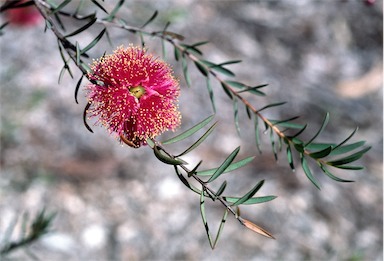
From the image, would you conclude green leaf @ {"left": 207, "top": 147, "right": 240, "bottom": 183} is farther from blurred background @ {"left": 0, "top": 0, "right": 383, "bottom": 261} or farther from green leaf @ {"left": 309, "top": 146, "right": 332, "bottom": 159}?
blurred background @ {"left": 0, "top": 0, "right": 383, "bottom": 261}

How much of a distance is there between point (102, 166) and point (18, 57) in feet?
2.72

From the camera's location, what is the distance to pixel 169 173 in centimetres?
281

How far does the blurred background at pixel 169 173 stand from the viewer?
2607 mm

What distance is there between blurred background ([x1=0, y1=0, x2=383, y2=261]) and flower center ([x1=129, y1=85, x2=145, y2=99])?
1541 millimetres

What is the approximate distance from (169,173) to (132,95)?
6.70ft

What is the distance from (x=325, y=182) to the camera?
3.00 m

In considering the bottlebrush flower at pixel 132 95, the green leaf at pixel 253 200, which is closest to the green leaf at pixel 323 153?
the green leaf at pixel 253 200

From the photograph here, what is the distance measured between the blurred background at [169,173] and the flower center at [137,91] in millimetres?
1541

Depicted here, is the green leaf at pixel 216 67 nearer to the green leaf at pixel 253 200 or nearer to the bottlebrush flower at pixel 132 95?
the bottlebrush flower at pixel 132 95

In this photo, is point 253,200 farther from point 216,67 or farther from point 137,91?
point 216,67

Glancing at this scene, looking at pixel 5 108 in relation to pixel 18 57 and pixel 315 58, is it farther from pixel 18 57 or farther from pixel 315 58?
pixel 315 58

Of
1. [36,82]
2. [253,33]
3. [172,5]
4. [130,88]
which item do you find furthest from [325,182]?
[130,88]

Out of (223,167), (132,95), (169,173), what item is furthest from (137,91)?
(169,173)

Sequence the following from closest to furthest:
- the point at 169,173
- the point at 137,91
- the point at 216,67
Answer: the point at 137,91 → the point at 216,67 → the point at 169,173
